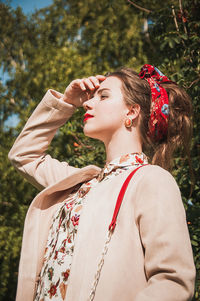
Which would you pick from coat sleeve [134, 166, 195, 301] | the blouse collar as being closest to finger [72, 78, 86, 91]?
the blouse collar

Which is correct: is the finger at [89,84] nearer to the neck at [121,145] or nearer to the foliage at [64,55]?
the neck at [121,145]

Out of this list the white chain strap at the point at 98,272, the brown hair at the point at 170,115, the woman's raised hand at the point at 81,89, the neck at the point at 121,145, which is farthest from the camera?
the woman's raised hand at the point at 81,89

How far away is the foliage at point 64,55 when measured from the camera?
357cm

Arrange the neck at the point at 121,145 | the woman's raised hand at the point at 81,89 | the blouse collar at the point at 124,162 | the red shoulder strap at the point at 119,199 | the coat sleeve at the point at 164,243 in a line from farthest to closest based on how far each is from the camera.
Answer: the woman's raised hand at the point at 81,89 < the neck at the point at 121,145 < the blouse collar at the point at 124,162 < the red shoulder strap at the point at 119,199 < the coat sleeve at the point at 164,243

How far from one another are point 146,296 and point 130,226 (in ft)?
1.00

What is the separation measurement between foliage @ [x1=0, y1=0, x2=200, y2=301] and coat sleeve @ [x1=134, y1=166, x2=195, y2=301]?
194 centimetres

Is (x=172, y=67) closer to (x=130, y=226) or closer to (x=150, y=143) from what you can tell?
(x=150, y=143)

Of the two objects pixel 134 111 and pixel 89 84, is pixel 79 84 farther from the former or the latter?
pixel 134 111

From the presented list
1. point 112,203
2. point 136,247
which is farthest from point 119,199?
point 136,247

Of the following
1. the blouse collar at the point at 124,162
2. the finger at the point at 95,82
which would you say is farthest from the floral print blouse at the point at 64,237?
the finger at the point at 95,82

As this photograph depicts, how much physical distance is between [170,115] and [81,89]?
0.67 meters

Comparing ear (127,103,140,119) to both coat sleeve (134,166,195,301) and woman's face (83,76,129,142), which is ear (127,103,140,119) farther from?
coat sleeve (134,166,195,301)

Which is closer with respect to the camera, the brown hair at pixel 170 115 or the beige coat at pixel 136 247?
the beige coat at pixel 136 247

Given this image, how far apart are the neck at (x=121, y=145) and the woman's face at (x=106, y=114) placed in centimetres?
3
